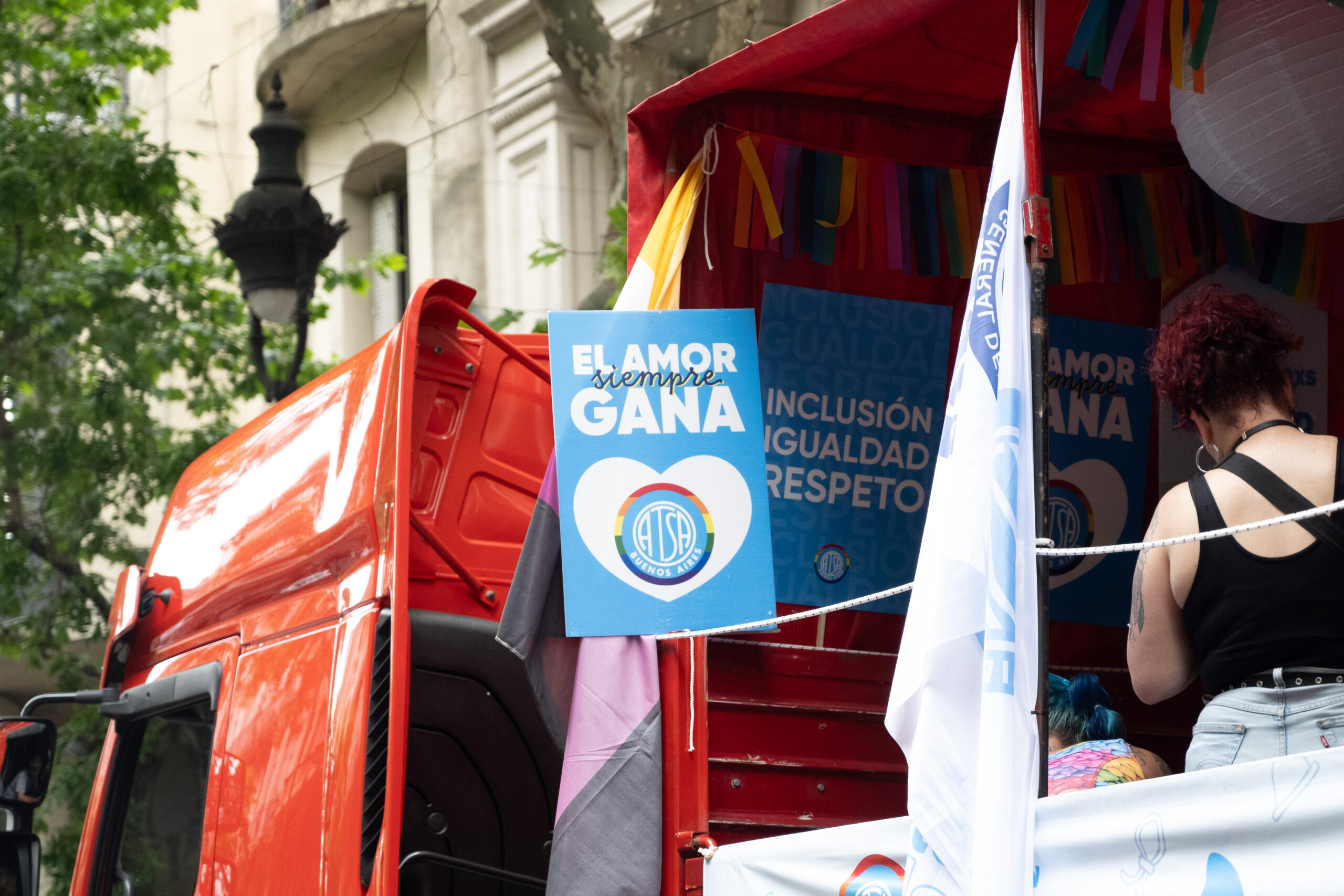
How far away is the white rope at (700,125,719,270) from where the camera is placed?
152 inches

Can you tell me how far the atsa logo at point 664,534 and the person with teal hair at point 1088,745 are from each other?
0.98 meters

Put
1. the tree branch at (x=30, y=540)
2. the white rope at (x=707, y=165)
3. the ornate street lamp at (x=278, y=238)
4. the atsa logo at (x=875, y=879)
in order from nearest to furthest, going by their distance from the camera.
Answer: the atsa logo at (x=875, y=879)
the white rope at (x=707, y=165)
the ornate street lamp at (x=278, y=238)
the tree branch at (x=30, y=540)

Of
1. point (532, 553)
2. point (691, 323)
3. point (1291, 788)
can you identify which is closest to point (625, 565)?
point (532, 553)

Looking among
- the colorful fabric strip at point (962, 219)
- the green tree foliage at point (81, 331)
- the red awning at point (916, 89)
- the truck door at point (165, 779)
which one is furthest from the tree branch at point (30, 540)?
the colorful fabric strip at point (962, 219)

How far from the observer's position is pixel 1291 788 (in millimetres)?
1960

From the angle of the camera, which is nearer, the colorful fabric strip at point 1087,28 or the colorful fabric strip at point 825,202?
the colorful fabric strip at point 1087,28

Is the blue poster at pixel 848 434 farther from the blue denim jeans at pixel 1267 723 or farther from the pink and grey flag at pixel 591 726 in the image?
the blue denim jeans at pixel 1267 723

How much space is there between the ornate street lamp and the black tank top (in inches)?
197

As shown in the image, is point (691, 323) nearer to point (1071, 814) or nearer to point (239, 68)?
point (1071, 814)

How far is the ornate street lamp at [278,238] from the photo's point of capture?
6.82 m

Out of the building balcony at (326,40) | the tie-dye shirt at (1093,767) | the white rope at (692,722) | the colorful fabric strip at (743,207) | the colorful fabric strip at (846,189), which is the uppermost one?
the building balcony at (326,40)

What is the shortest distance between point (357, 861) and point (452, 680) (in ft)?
3.59

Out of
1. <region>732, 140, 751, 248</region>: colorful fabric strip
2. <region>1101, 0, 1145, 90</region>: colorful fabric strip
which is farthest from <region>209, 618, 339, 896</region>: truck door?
<region>1101, 0, 1145, 90</region>: colorful fabric strip

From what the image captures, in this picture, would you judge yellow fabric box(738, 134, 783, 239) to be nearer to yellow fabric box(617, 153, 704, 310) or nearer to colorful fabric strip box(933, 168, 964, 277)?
yellow fabric box(617, 153, 704, 310)
